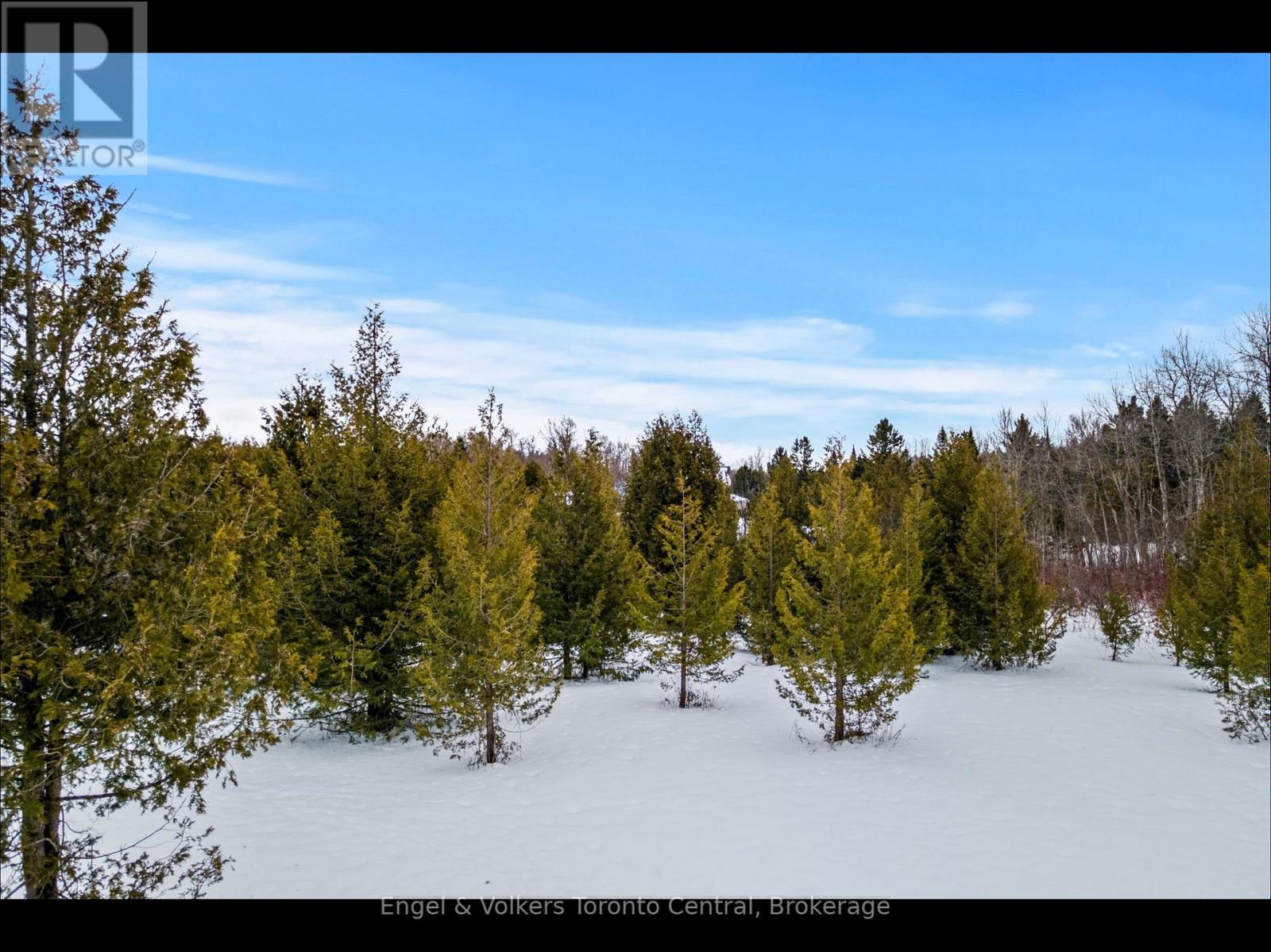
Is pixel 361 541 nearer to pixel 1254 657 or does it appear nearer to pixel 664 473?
pixel 664 473

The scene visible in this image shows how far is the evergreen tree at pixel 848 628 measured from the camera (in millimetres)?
9977

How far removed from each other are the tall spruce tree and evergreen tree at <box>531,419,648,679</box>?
33.7 ft

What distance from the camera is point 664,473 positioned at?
20.1 m

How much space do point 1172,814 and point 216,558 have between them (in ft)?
28.7

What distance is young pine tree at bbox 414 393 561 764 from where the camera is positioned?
9.55 meters

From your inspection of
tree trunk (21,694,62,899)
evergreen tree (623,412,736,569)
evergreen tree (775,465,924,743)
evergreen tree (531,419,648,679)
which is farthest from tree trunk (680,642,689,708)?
tree trunk (21,694,62,899)

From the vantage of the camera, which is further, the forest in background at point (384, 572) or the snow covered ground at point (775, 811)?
the snow covered ground at point (775, 811)

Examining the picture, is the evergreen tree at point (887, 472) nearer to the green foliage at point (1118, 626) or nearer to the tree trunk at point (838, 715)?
the green foliage at point (1118, 626)

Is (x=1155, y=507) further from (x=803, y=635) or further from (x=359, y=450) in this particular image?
(x=359, y=450)

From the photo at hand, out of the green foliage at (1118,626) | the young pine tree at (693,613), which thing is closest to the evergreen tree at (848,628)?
the young pine tree at (693,613)

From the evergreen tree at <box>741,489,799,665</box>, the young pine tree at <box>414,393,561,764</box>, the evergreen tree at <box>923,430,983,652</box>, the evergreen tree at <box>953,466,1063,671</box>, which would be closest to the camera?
the young pine tree at <box>414,393,561,764</box>

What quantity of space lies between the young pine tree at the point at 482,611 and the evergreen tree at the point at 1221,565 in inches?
361

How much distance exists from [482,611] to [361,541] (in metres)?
2.69

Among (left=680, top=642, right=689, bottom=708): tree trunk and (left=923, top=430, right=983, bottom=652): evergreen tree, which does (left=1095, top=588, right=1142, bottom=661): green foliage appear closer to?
(left=923, top=430, right=983, bottom=652): evergreen tree
